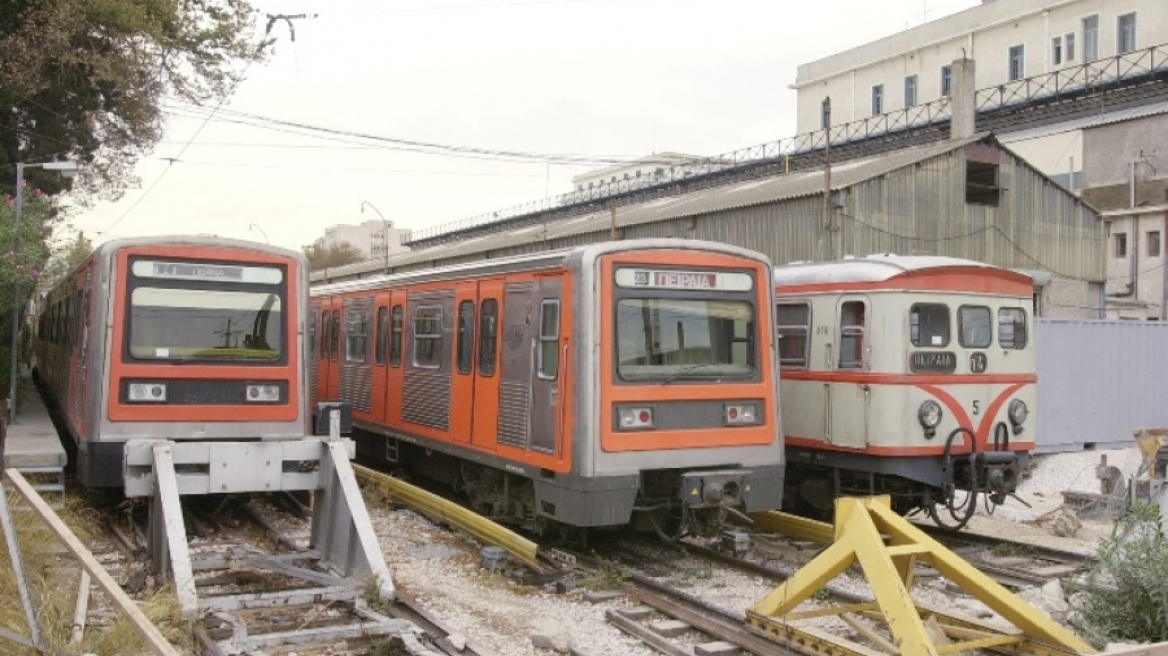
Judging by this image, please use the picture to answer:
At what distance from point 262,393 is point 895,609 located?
21.4 ft

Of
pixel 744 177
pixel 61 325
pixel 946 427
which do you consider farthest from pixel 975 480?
pixel 744 177

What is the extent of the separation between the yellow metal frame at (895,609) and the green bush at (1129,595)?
0.56m

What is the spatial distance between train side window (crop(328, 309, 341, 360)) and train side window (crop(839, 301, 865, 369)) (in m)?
8.19

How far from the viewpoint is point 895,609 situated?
6617 millimetres

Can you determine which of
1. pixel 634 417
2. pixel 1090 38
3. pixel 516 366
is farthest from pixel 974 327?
pixel 1090 38

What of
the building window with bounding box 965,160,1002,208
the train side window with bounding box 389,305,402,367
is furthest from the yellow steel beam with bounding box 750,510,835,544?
the building window with bounding box 965,160,1002,208

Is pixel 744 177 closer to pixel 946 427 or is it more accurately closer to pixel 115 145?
pixel 115 145

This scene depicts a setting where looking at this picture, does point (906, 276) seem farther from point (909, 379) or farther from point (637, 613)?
point (637, 613)

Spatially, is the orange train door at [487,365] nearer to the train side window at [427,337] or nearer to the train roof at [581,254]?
the train roof at [581,254]

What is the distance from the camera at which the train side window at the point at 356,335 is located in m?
15.3

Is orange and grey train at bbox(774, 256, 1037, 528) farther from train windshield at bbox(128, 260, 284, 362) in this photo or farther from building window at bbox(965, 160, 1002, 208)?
building window at bbox(965, 160, 1002, 208)

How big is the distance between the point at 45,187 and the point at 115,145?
1646 mm

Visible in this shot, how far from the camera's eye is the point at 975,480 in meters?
11.2

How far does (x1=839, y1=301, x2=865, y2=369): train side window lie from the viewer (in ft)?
37.6
